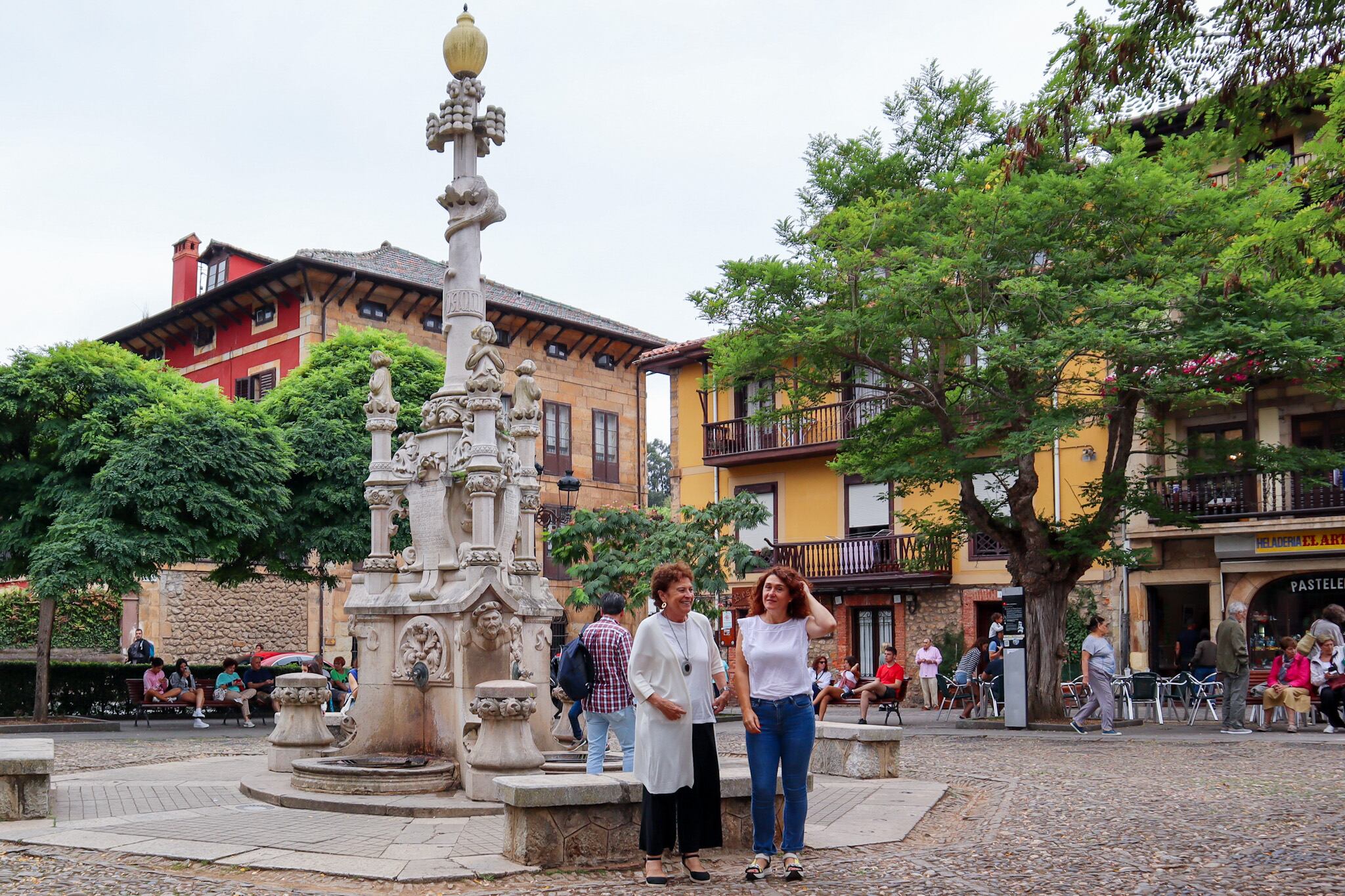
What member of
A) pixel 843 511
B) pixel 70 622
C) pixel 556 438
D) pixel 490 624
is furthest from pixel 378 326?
pixel 490 624

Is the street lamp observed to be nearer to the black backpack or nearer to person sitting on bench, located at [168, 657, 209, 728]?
person sitting on bench, located at [168, 657, 209, 728]

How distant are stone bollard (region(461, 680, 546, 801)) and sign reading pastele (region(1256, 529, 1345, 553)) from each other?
20.3 metres

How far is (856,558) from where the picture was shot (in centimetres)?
3064

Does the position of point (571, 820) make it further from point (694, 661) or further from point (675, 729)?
point (694, 661)

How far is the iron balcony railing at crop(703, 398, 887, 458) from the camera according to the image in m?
31.5

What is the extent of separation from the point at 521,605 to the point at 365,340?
18.9m

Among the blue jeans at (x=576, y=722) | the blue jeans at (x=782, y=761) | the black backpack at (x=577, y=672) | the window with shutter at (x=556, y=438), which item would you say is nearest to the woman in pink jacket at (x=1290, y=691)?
the blue jeans at (x=576, y=722)

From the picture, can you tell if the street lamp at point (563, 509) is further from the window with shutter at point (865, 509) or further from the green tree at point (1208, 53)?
the green tree at point (1208, 53)

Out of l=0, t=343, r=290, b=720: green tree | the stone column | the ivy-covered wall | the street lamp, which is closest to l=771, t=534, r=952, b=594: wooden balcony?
the street lamp

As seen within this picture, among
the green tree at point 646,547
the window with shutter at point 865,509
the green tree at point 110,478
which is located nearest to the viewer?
the green tree at point 110,478

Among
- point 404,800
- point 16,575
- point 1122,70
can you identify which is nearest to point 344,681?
point 16,575

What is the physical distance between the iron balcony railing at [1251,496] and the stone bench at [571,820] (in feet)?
63.1

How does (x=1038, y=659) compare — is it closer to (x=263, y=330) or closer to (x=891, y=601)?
(x=891, y=601)

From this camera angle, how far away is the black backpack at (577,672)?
28.6 feet
